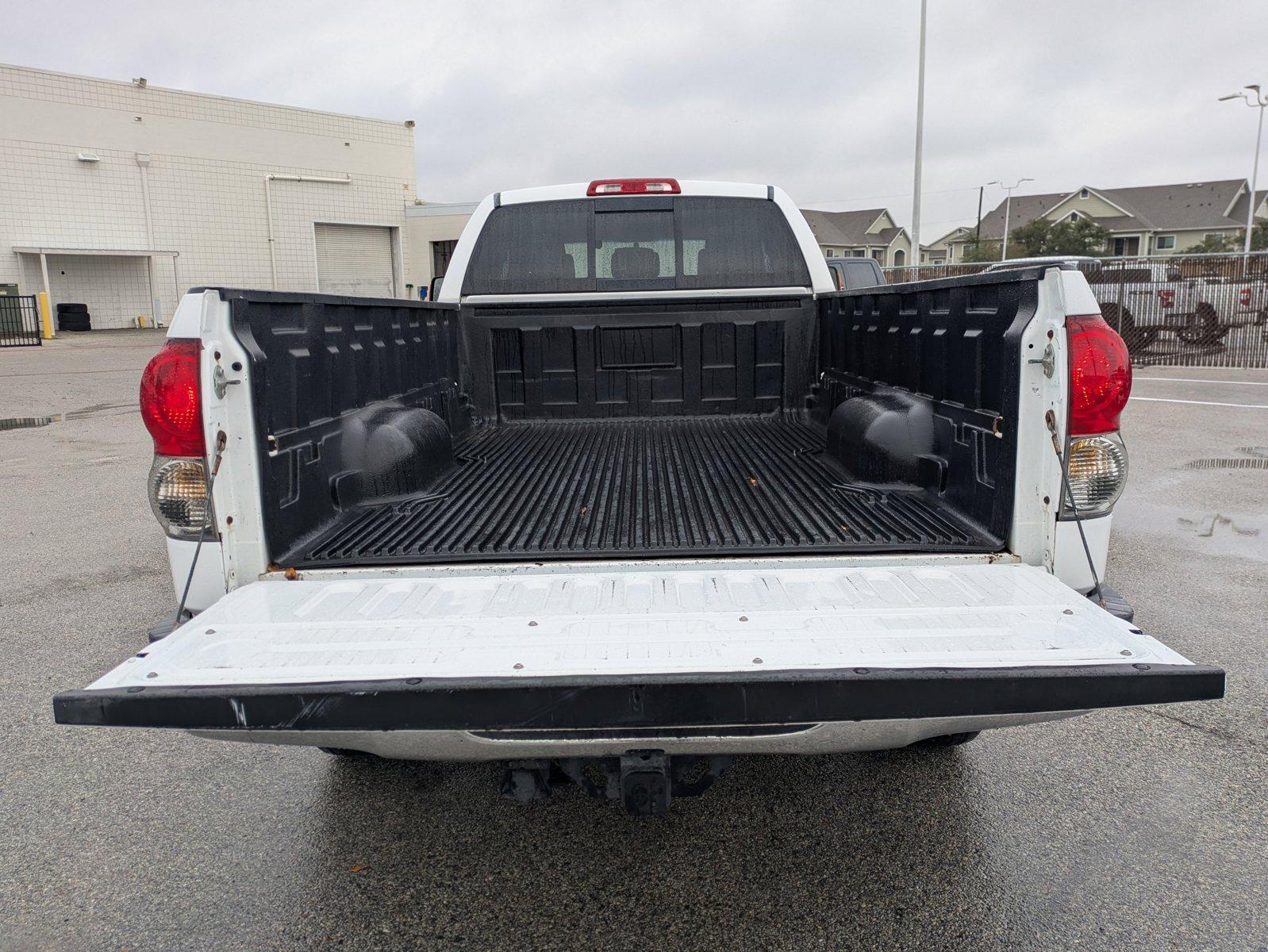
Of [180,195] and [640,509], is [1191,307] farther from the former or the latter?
[180,195]

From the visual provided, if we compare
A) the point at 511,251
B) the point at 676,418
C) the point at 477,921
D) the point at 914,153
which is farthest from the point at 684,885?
the point at 914,153

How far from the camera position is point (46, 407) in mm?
13992

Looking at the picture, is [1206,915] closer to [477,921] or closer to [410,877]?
[477,921]

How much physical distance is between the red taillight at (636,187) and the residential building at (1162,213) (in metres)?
73.2

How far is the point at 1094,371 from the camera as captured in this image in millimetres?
2473

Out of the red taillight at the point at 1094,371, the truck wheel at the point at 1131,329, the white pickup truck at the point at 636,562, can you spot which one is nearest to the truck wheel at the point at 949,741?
the white pickup truck at the point at 636,562

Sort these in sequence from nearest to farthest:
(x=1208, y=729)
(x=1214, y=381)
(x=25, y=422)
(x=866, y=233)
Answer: (x=1208, y=729), (x=25, y=422), (x=1214, y=381), (x=866, y=233)

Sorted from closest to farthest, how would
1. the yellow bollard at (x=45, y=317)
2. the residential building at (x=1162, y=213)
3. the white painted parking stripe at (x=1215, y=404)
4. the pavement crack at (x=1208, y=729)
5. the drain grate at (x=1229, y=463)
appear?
1. the pavement crack at (x=1208, y=729)
2. the drain grate at (x=1229, y=463)
3. the white painted parking stripe at (x=1215, y=404)
4. the yellow bollard at (x=45, y=317)
5. the residential building at (x=1162, y=213)

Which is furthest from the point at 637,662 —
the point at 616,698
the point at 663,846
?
the point at 663,846

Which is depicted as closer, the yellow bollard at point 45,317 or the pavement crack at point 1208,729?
the pavement crack at point 1208,729

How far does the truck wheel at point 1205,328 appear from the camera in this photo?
17.6 metres

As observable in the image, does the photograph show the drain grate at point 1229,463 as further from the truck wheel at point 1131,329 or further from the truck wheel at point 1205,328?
the truck wheel at point 1131,329

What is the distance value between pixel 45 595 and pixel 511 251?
3.35 meters

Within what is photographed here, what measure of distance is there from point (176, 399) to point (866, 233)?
8309 centimetres
